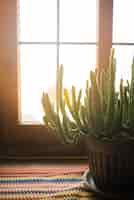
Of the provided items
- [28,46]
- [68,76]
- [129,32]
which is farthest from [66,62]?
[129,32]

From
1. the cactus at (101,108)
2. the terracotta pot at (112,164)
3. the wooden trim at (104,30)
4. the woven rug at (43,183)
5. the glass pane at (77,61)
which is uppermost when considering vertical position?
the wooden trim at (104,30)

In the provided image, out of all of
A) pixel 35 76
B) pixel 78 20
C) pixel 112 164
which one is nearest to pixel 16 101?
pixel 35 76

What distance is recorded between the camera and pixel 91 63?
143cm

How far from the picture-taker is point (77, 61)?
4.70 ft

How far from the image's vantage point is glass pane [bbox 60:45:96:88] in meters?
1.42

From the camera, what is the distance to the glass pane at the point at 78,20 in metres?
1.40

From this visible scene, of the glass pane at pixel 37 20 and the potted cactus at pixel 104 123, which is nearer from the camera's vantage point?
the potted cactus at pixel 104 123

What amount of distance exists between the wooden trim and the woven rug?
43 centimetres

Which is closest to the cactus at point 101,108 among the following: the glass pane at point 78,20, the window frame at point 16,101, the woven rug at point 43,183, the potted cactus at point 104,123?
the potted cactus at point 104,123

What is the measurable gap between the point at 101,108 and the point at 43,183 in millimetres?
341

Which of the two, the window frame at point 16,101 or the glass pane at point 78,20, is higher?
the glass pane at point 78,20

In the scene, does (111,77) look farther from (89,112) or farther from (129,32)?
(129,32)

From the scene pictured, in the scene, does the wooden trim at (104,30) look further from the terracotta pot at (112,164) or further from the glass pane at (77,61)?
the terracotta pot at (112,164)

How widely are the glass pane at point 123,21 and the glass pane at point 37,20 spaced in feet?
0.80
